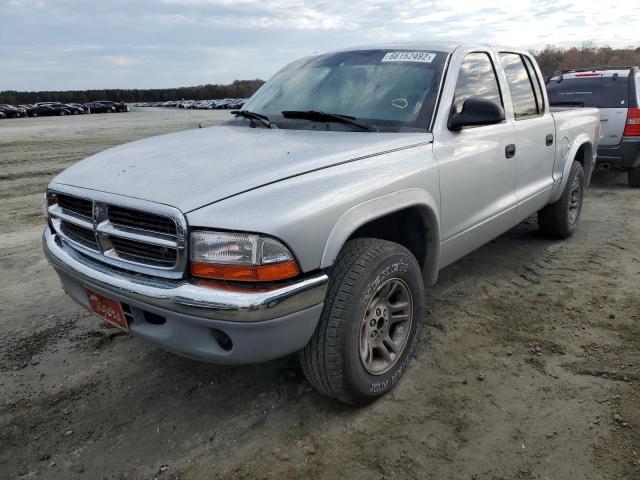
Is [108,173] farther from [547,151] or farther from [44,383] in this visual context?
[547,151]

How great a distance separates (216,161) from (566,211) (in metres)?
3.87

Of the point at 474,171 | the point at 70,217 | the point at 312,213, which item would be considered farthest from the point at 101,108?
the point at 312,213

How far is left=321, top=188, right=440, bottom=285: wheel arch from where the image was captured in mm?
2246

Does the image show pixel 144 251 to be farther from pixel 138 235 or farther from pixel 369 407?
pixel 369 407

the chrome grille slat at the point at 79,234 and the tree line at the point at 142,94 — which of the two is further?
the tree line at the point at 142,94

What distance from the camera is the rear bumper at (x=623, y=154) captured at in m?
7.12

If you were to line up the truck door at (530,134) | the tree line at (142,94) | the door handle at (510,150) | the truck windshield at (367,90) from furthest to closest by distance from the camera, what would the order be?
the tree line at (142,94)
the truck door at (530,134)
the door handle at (510,150)
the truck windshield at (367,90)

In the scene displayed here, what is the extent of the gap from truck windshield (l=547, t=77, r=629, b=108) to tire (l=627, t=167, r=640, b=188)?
98cm

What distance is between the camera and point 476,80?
3518 millimetres

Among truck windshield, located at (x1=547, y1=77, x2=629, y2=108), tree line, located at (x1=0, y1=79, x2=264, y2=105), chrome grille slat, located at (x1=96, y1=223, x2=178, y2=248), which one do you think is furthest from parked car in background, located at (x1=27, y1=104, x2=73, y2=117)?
chrome grille slat, located at (x1=96, y1=223, x2=178, y2=248)

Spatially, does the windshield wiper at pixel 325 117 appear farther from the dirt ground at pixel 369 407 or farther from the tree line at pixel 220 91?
the tree line at pixel 220 91

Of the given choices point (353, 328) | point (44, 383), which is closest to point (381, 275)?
point (353, 328)

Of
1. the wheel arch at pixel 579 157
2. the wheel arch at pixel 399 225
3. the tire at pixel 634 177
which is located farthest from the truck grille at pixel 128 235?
the tire at pixel 634 177

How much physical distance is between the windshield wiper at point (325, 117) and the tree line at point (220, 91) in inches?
1909
